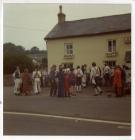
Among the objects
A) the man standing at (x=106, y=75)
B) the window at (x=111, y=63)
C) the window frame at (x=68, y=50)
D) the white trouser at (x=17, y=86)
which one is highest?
the window frame at (x=68, y=50)

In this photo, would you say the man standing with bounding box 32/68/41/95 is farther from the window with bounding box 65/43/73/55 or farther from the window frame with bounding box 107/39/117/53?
the window frame with bounding box 107/39/117/53

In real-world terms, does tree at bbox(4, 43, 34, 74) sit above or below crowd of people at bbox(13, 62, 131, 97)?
above

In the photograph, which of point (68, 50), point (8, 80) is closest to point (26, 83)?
point (8, 80)

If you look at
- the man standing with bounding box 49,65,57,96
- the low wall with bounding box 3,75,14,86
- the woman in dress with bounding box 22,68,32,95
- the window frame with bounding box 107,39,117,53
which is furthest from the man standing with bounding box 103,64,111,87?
the low wall with bounding box 3,75,14,86

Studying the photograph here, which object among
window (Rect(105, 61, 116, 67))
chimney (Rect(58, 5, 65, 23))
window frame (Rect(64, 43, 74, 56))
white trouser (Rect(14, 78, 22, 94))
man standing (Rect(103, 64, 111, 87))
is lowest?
white trouser (Rect(14, 78, 22, 94))

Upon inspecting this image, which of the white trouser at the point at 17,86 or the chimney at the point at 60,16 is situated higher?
the chimney at the point at 60,16

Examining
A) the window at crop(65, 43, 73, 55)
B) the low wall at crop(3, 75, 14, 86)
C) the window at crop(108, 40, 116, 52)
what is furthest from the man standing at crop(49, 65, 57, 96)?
the window at crop(108, 40, 116, 52)

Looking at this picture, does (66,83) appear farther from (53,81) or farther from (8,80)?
(8,80)

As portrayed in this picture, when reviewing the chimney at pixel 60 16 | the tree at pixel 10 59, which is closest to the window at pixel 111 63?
the chimney at pixel 60 16

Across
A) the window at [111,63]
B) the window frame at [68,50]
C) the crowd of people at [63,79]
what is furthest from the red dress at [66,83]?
the window at [111,63]

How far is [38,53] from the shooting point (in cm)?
11169

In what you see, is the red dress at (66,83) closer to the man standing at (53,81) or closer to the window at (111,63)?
the man standing at (53,81)

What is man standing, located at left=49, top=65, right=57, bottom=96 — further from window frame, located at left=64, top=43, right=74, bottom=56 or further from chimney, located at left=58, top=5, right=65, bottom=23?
chimney, located at left=58, top=5, right=65, bottom=23

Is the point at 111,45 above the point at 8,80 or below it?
above
